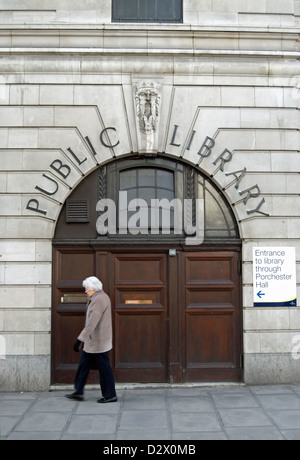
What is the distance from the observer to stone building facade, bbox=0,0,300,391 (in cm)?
834

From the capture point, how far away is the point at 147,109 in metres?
8.49

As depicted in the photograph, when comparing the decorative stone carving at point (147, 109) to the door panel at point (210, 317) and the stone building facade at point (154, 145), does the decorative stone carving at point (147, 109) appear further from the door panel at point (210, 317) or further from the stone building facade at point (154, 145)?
the door panel at point (210, 317)

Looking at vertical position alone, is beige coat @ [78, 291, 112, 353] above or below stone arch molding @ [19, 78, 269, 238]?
below

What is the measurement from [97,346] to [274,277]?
11.3 feet

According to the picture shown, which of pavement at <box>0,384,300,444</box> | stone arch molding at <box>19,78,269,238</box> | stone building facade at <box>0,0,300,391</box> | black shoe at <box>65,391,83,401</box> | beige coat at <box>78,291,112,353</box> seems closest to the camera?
pavement at <box>0,384,300,444</box>

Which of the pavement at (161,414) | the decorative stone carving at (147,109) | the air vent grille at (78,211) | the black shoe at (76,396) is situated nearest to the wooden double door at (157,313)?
the pavement at (161,414)

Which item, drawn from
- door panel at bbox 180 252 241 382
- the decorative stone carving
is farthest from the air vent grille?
door panel at bbox 180 252 241 382

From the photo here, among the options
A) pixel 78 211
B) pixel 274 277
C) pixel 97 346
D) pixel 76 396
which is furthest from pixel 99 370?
pixel 274 277

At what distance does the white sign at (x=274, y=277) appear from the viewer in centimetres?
841

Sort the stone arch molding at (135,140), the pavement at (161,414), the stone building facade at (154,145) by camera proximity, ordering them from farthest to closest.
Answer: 1. the stone arch molding at (135,140)
2. the stone building facade at (154,145)
3. the pavement at (161,414)

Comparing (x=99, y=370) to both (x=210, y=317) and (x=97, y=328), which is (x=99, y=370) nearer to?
(x=97, y=328)

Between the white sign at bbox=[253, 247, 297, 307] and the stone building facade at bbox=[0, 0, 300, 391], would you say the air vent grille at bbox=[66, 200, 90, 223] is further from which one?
A: the white sign at bbox=[253, 247, 297, 307]

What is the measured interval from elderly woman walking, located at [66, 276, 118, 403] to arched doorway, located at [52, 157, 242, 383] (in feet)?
3.36

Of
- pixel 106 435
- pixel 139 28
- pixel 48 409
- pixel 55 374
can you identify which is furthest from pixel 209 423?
pixel 139 28
